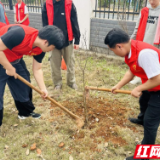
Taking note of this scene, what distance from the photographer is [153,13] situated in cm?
318

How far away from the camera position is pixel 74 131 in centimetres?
263

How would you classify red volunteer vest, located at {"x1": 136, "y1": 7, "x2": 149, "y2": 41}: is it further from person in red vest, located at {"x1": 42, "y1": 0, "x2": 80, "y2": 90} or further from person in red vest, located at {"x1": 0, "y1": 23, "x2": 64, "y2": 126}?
person in red vest, located at {"x1": 0, "y1": 23, "x2": 64, "y2": 126}

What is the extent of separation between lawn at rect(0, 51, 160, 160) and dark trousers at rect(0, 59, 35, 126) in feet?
0.85

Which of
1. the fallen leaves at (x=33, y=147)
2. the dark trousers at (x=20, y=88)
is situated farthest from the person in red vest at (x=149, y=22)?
the fallen leaves at (x=33, y=147)

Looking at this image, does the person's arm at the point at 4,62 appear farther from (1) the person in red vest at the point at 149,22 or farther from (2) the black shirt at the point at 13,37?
(1) the person in red vest at the point at 149,22

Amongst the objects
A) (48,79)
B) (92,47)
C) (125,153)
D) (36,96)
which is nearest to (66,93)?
(36,96)

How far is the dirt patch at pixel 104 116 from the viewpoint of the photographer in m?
2.54

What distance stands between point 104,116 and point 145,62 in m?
1.57

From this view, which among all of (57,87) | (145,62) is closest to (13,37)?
(145,62)

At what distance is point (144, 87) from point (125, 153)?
40.6 inches

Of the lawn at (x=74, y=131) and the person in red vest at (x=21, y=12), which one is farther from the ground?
the person in red vest at (x=21, y=12)

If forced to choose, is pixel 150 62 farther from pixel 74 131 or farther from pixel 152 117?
pixel 74 131

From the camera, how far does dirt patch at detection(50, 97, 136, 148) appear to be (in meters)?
2.54

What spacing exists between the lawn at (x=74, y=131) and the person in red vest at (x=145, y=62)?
0.57m
